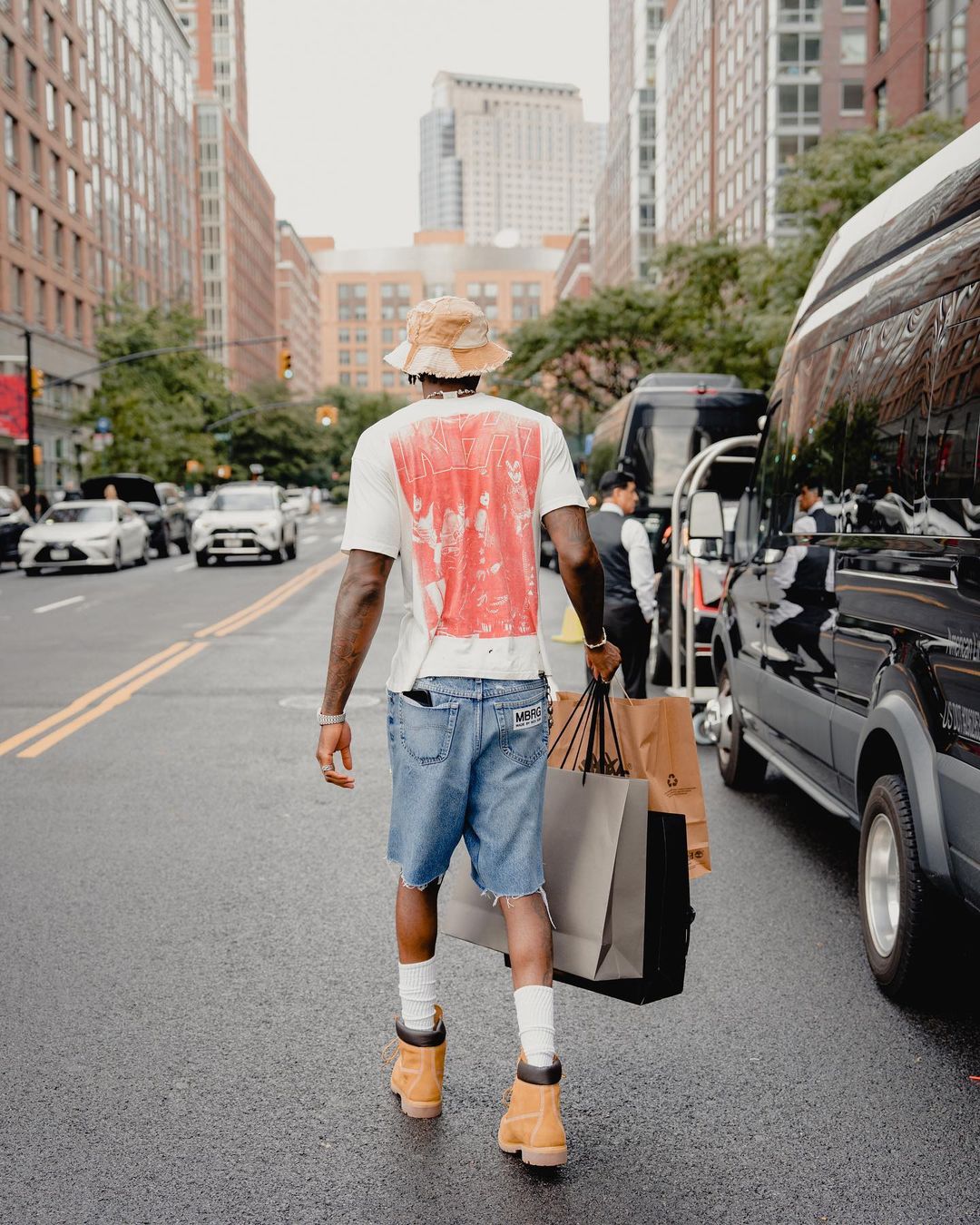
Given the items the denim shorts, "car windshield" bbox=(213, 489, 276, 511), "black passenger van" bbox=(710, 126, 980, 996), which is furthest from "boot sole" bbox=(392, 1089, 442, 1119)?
"car windshield" bbox=(213, 489, 276, 511)

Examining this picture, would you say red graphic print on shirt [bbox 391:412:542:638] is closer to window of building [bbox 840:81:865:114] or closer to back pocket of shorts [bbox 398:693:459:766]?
back pocket of shorts [bbox 398:693:459:766]

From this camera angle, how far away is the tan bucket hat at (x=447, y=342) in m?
3.23

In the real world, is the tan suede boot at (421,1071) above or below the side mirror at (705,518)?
below

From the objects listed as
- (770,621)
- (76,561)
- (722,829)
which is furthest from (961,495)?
(76,561)

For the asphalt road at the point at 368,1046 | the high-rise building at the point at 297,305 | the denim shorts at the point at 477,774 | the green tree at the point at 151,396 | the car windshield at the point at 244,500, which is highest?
the high-rise building at the point at 297,305

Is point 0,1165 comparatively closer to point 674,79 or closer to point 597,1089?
point 597,1089

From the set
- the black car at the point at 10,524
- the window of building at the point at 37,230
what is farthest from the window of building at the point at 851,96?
the black car at the point at 10,524

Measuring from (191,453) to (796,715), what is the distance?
51.8m

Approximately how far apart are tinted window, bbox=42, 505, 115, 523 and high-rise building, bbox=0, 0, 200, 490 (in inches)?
533

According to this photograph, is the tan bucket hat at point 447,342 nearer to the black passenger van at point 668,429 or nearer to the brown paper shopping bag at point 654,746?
the brown paper shopping bag at point 654,746

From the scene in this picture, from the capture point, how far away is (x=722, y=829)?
6.68 m

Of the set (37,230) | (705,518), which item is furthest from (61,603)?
(37,230)

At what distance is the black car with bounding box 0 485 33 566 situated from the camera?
95.2 feet

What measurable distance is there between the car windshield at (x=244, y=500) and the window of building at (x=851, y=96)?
134 feet
